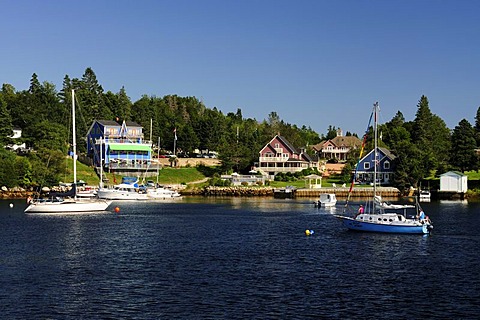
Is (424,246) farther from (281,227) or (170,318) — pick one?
(170,318)

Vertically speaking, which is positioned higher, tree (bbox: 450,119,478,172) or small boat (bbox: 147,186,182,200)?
tree (bbox: 450,119,478,172)

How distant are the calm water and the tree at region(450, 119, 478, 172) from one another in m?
58.1

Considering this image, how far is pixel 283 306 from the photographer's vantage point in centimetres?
3092

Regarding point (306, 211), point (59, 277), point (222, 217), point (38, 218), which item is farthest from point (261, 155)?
point (59, 277)

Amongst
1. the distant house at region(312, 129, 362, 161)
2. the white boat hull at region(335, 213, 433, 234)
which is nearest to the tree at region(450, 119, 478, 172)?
the distant house at region(312, 129, 362, 161)

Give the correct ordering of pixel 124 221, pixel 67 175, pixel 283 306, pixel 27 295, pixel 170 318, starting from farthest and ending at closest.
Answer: pixel 67 175, pixel 124 221, pixel 27 295, pixel 283 306, pixel 170 318

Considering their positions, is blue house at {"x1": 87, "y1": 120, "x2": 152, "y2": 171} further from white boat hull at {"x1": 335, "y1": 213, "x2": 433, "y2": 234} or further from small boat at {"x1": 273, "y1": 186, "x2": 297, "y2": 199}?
white boat hull at {"x1": 335, "y1": 213, "x2": 433, "y2": 234}

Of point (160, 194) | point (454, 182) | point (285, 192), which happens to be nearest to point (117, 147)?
point (160, 194)

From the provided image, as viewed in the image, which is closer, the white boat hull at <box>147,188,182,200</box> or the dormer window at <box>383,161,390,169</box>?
the white boat hull at <box>147,188,182,200</box>

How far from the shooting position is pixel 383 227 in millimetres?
57844

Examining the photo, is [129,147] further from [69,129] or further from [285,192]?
[285,192]

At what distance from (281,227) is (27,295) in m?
35.3

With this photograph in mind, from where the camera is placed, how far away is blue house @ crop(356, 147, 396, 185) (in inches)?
5138

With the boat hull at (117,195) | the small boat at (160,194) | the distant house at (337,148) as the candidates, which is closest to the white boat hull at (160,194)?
the small boat at (160,194)
